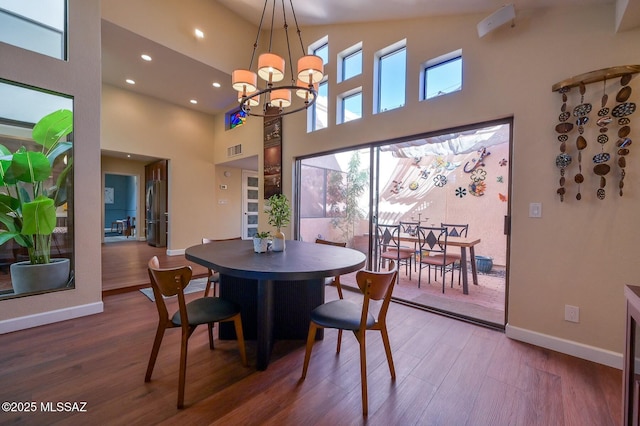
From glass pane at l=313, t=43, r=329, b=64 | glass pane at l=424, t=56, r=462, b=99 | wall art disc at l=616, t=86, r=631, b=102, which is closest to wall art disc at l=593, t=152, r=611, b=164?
wall art disc at l=616, t=86, r=631, b=102

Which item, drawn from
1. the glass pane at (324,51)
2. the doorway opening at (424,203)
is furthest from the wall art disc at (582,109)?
the glass pane at (324,51)

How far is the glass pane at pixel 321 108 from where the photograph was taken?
13.3 ft

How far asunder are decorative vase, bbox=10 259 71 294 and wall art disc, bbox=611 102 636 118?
5161 millimetres

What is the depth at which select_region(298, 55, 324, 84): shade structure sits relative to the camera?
2123 millimetres

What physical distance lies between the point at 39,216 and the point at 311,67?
298 cm

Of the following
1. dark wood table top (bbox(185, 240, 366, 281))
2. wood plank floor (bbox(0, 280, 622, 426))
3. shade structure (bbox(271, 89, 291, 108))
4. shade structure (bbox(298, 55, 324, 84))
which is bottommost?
wood plank floor (bbox(0, 280, 622, 426))

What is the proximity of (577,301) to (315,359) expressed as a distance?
7.17 feet

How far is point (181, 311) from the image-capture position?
153 centimetres

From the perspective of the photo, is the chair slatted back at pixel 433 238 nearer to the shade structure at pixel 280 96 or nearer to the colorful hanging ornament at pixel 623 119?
the colorful hanging ornament at pixel 623 119

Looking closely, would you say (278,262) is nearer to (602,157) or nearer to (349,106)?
(602,157)

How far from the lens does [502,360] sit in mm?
2008

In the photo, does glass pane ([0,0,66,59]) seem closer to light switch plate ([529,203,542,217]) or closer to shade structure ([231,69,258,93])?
shade structure ([231,69,258,93])

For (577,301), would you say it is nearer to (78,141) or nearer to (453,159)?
(453,159)

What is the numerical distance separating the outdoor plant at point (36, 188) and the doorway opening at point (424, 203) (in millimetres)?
2969
